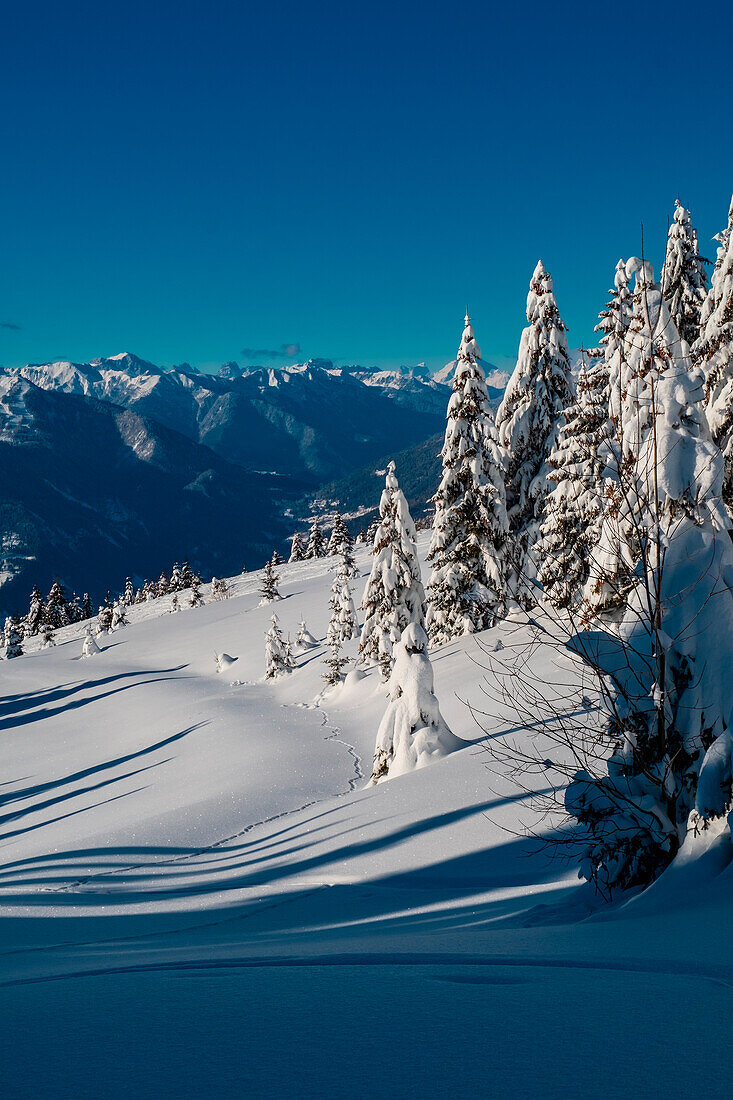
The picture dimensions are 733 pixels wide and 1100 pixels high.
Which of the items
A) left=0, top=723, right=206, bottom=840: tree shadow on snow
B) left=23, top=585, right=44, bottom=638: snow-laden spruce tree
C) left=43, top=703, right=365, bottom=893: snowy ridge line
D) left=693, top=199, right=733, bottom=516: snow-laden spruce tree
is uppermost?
left=23, top=585, right=44, bottom=638: snow-laden spruce tree

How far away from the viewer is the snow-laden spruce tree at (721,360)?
649 inches

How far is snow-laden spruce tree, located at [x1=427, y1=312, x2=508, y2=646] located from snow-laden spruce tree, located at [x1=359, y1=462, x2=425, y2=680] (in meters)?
0.91

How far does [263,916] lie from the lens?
23.9ft

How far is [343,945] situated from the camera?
15.1ft

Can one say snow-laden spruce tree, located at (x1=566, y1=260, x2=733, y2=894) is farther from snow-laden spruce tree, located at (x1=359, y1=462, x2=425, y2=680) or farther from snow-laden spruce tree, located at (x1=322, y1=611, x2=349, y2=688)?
snow-laden spruce tree, located at (x1=322, y1=611, x2=349, y2=688)

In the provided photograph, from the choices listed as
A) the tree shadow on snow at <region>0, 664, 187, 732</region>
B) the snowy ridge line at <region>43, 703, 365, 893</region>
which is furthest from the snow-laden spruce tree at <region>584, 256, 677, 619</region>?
the tree shadow on snow at <region>0, 664, 187, 732</region>

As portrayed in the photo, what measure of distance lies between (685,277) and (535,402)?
670 centimetres

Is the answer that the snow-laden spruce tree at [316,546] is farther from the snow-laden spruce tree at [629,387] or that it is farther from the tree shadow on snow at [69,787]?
the snow-laden spruce tree at [629,387]

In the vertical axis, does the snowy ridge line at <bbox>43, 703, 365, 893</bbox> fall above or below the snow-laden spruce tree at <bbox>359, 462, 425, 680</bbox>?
below

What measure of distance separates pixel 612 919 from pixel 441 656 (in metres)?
19.6

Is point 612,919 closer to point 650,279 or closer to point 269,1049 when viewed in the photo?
point 269,1049

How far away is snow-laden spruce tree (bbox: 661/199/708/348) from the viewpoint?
25219mm

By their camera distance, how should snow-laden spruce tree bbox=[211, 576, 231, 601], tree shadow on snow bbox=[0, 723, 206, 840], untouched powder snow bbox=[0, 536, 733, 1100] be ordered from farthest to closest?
snow-laden spruce tree bbox=[211, 576, 231, 601] < tree shadow on snow bbox=[0, 723, 206, 840] < untouched powder snow bbox=[0, 536, 733, 1100]

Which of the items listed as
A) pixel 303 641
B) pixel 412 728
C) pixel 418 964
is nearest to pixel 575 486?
pixel 412 728
